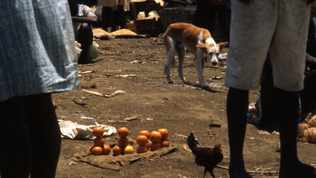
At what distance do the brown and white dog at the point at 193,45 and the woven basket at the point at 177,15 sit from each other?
13.4 feet

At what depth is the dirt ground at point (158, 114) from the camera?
330 cm

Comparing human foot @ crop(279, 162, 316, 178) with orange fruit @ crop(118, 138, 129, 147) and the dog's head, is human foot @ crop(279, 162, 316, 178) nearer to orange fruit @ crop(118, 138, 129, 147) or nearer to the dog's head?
orange fruit @ crop(118, 138, 129, 147)

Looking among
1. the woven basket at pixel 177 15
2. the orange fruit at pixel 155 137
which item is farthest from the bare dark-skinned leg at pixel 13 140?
the woven basket at pixel 177 15

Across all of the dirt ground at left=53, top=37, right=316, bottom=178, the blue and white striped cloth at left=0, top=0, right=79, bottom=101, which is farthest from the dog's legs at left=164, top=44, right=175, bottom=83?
the blue and white striped cloth at left=0, top=0, right=79, bottom=101

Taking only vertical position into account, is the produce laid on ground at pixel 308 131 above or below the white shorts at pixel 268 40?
below

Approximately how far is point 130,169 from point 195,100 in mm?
2835

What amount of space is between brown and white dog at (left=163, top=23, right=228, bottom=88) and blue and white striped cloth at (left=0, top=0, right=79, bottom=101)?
522 cm

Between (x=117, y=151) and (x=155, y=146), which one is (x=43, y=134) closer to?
(x=117, y=151)

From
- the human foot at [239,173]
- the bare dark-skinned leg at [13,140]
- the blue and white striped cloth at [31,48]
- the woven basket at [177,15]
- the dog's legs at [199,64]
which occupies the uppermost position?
the blue and white striped cloth at [31,48]

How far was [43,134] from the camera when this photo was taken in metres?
1.99

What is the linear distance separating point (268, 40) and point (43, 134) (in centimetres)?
144

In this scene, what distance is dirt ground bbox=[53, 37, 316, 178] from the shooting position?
10.8ft

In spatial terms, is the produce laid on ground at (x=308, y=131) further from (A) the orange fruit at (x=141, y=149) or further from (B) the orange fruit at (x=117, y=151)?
(B) the orange fruit at (x=117, y=151)

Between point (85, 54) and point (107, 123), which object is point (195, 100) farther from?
point (85, 54)
